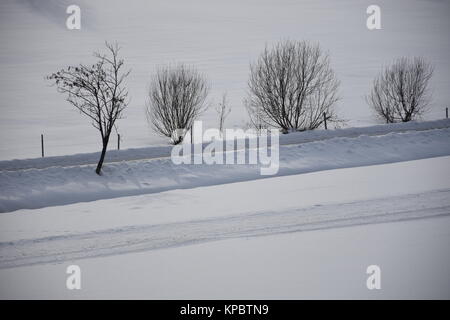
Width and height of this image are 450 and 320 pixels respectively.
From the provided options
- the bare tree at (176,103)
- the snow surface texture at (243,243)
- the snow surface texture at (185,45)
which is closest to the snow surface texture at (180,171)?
the snow surface texture at (243,243)

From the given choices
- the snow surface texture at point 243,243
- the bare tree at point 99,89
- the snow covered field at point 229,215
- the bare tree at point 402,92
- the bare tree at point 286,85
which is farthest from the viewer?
the bare tree at point 402,92

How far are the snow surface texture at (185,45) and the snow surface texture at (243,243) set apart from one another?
15801 millimetres

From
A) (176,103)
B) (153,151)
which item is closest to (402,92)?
(176,103)

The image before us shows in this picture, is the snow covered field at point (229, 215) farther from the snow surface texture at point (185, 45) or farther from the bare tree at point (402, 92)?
the bare tree at point (402, 92)

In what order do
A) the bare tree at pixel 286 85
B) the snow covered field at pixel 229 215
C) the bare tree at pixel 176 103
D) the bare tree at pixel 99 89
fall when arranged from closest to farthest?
the snow covered field at pixel 229 215
the bare tree at pixel 99 89
the bare tree at pixel 286 85
the bare tree at pixel 176 103

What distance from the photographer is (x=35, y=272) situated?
43.5 ft

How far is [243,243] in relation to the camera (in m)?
14.9

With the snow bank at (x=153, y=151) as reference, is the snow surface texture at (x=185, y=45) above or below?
above

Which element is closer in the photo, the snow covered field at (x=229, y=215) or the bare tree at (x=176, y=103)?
the snow covered field at (x=229, y=215)

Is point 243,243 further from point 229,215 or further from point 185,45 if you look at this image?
point 185,45

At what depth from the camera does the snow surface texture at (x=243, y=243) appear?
40.5ft

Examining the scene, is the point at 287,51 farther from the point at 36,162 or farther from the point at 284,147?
the point at 36,162

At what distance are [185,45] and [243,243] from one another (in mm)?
85387

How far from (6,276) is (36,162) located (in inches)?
470
